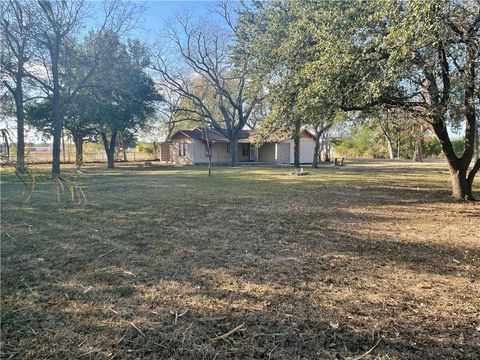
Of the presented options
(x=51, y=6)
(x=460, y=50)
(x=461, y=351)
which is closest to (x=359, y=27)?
(x=460, y=50)

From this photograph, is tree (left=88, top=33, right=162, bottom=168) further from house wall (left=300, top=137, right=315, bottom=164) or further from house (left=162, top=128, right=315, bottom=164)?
house wall (left=300, top=137, right=315, bottom=164)

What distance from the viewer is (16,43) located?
14172mm

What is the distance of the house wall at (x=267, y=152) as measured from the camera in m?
31.4

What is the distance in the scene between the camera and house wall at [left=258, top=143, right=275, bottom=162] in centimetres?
3142

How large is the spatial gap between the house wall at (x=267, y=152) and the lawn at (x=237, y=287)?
25476 mm

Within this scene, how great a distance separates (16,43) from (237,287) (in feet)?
54.4

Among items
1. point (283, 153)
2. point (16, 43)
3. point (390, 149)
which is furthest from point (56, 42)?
point (390, 149)

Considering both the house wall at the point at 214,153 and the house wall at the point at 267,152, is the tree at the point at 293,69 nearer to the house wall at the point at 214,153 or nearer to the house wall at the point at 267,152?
the house wall at the point at 214,153

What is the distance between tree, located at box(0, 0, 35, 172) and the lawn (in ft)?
37.7

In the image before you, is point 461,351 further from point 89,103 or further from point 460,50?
point 89,103

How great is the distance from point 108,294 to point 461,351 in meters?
2.72

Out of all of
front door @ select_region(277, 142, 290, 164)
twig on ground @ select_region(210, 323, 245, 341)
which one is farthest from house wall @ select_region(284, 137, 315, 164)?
twig on ground @ select_region(210, 323, 245, 341)

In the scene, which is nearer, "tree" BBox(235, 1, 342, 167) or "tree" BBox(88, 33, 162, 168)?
"tree" BBox(235, 1, 342, 167)

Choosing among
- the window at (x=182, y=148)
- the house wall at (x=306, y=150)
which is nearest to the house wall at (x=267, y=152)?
the house wall at (x=306, y=150)
